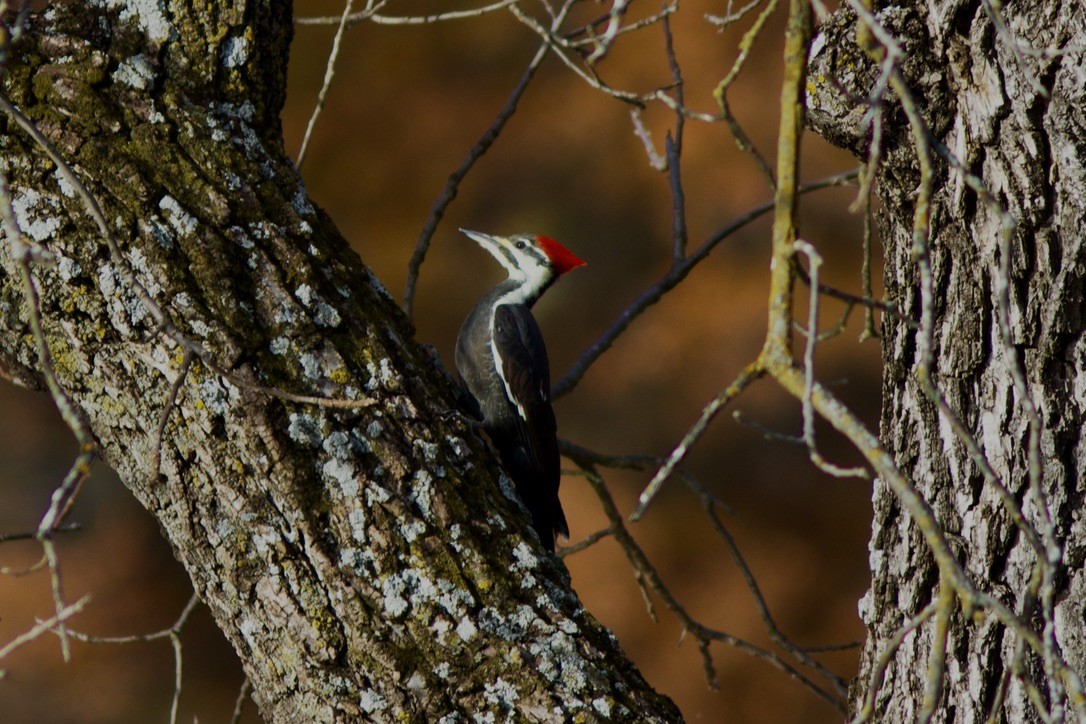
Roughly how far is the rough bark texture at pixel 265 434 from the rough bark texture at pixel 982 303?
1.52 feet

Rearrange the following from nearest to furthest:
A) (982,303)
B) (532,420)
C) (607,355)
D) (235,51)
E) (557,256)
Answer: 1. (982,303)
2. (235,51)
3. (532,420)
4. (557,256)
5. (607,355)

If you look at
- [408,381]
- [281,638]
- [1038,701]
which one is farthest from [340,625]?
[1038,701]

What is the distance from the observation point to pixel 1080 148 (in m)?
1.54

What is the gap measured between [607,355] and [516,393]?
3.07 m

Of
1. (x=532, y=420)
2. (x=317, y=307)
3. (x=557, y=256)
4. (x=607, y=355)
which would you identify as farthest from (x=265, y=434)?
(x=607, y=355)

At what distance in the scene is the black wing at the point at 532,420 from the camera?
9.96ft

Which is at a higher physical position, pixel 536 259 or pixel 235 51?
pixel 536 259

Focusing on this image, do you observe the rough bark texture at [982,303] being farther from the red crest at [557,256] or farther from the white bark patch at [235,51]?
the red crest at [557,256]

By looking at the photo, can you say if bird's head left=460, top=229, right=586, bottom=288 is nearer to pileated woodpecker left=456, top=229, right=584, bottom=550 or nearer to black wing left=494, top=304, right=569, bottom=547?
pileated woodpecker left=456, top=229, right=584, bottom=550

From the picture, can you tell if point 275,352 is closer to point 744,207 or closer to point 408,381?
point 408,381

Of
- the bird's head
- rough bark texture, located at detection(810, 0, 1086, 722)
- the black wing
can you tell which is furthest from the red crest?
rough bark texture, located at detection(810, 0, 1086, 722)

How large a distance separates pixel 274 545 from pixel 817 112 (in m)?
1.10

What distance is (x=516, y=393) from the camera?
322 cm

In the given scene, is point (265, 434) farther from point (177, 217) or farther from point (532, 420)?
point (532, 420)
